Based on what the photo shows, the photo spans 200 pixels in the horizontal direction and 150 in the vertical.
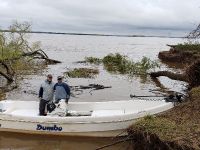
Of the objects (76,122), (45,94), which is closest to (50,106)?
(45,94)

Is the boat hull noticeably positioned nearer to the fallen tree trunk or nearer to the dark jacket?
the dark jacket

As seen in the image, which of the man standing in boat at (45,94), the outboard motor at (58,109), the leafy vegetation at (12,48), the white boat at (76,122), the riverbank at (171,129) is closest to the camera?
the riverbank at (171,129)

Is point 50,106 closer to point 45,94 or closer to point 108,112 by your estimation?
point 45,94

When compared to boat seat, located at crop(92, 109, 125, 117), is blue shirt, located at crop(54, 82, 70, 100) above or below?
above

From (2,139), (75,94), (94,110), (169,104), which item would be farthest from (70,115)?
(75,94)

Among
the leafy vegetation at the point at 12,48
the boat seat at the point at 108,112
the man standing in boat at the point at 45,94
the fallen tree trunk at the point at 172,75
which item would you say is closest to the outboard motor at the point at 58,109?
the man standing in boat at the point at 45,94

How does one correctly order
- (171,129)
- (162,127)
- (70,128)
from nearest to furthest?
(171,129) → (162,127) → (70,128)

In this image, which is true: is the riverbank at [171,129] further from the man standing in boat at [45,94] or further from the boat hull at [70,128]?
the man standing in boat at [45,94]

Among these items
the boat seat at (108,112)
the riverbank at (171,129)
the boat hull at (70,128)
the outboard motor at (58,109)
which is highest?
the riverbank at (171,129)

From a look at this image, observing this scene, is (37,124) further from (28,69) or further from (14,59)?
(28,69)

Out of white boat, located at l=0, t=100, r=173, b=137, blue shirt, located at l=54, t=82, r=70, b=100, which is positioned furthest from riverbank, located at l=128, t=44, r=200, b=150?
blue shirt, located at l=54, t=82, r=70, b=100

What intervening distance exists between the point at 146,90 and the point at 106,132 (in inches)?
534

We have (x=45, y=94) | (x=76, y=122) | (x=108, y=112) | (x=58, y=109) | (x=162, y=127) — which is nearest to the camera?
(x=162, y=127)

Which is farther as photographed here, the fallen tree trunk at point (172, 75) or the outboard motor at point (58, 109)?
the fallen tree trunk at point (172, 75)
